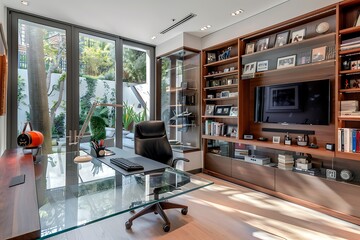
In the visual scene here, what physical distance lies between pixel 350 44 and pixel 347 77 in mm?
379

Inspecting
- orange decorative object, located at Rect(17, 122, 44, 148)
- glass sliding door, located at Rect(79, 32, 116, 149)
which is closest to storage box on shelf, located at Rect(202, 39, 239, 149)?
glass sliding door, located at Rect(79, 32, 116, 149)

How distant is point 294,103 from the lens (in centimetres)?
291

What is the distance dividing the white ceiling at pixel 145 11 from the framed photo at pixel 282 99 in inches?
39.8

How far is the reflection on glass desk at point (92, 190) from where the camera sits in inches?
41.8

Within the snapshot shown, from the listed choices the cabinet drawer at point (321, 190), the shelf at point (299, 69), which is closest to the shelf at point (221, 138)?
the cabinet drawer at point (321, 190)

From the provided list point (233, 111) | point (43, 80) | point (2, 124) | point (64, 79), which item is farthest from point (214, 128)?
point (2, 124)

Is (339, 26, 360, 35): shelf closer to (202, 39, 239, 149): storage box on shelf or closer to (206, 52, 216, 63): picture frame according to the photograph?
(202, 39, 239, 149): storage box on shelf

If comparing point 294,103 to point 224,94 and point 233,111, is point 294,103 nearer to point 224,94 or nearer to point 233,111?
point 233,111

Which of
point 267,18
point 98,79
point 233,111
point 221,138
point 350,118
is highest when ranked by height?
point 267,18

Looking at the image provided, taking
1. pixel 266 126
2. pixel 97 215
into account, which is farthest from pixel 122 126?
pixel 97 215

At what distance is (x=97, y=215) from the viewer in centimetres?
110

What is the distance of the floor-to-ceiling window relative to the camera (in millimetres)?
3174

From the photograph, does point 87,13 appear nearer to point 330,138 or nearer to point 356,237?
point 330,138

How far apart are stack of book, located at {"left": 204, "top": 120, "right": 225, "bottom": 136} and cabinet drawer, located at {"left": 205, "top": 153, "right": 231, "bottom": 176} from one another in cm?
43
